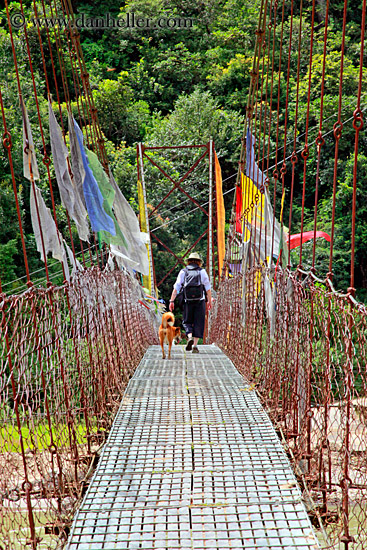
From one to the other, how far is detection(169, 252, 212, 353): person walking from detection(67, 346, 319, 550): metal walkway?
1354mm

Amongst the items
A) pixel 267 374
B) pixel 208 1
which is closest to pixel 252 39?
pixel 208 1

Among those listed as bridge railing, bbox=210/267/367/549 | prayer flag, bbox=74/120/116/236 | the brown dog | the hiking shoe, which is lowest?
the hiking shoe

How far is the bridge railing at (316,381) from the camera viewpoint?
1.32 metres

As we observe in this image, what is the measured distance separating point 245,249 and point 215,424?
4.58 feet

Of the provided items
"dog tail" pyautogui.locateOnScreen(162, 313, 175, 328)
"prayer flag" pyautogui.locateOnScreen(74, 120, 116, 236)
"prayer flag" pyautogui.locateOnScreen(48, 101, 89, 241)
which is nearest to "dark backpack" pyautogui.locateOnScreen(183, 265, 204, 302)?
"dog tail" pyautogui.locateOnScreen(162, 313, 175, 328)

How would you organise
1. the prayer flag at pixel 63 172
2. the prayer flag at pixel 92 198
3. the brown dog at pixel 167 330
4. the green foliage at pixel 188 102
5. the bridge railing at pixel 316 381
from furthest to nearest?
the green foliage at pixel 188 102, the brown dog at pixel 167 330, the prayer flag at pixel 92 198, the prayer flag at pixel 63 172, the bridge railing at pixel 316 381

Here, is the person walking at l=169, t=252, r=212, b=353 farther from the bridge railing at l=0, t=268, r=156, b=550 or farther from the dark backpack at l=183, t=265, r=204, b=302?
the bridge railing at l=0, t=268, r=156, b=550

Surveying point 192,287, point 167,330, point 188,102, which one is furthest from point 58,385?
point 188,102

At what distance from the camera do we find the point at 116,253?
291 centimetres

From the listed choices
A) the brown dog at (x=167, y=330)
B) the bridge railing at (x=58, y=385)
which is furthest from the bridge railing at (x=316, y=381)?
the brown dog at (x=167, y=330)

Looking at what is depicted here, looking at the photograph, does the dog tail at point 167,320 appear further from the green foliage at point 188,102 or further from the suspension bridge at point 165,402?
the green foliage at point 188,102

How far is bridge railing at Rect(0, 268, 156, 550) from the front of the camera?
54.0 inches

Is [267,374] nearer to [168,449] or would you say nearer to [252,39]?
[168,449]

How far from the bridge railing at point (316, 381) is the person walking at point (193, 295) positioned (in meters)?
0.88
